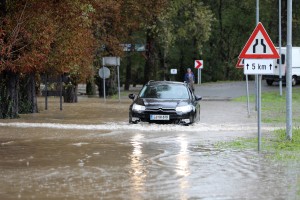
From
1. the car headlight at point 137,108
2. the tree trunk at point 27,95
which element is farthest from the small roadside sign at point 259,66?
the tree trunk at point 27,95

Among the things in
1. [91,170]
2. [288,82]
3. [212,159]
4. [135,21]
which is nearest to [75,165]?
[91,170]

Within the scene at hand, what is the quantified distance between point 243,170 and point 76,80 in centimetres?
2685

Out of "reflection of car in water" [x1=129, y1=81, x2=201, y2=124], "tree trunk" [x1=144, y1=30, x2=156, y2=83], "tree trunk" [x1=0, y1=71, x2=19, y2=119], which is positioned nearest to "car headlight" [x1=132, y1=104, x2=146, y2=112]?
"reflection of car in water" [x1=129, y1=81, x2=201, y2=124]

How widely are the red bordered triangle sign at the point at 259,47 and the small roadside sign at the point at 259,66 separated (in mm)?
91

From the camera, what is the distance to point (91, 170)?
11.9 metres

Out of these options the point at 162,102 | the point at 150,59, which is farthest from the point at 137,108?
the point at 150,59

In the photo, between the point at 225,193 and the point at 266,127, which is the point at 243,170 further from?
the point at 266,127

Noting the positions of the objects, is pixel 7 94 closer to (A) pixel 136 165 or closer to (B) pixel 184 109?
(B) pixel 184 109

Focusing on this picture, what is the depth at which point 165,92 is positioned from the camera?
23125 millimetres

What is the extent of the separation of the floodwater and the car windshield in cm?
168

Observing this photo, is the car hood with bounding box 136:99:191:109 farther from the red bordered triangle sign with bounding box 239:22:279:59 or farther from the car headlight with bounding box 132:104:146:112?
the red bordered triangle sign with bounding box 239:22:279:59

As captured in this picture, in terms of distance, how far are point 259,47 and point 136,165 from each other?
3919 mm

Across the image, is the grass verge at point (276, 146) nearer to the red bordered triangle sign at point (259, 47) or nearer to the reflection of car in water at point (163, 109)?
the red bordered triangle sign at point (259, 47)

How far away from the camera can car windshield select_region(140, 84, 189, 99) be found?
22.9 m
